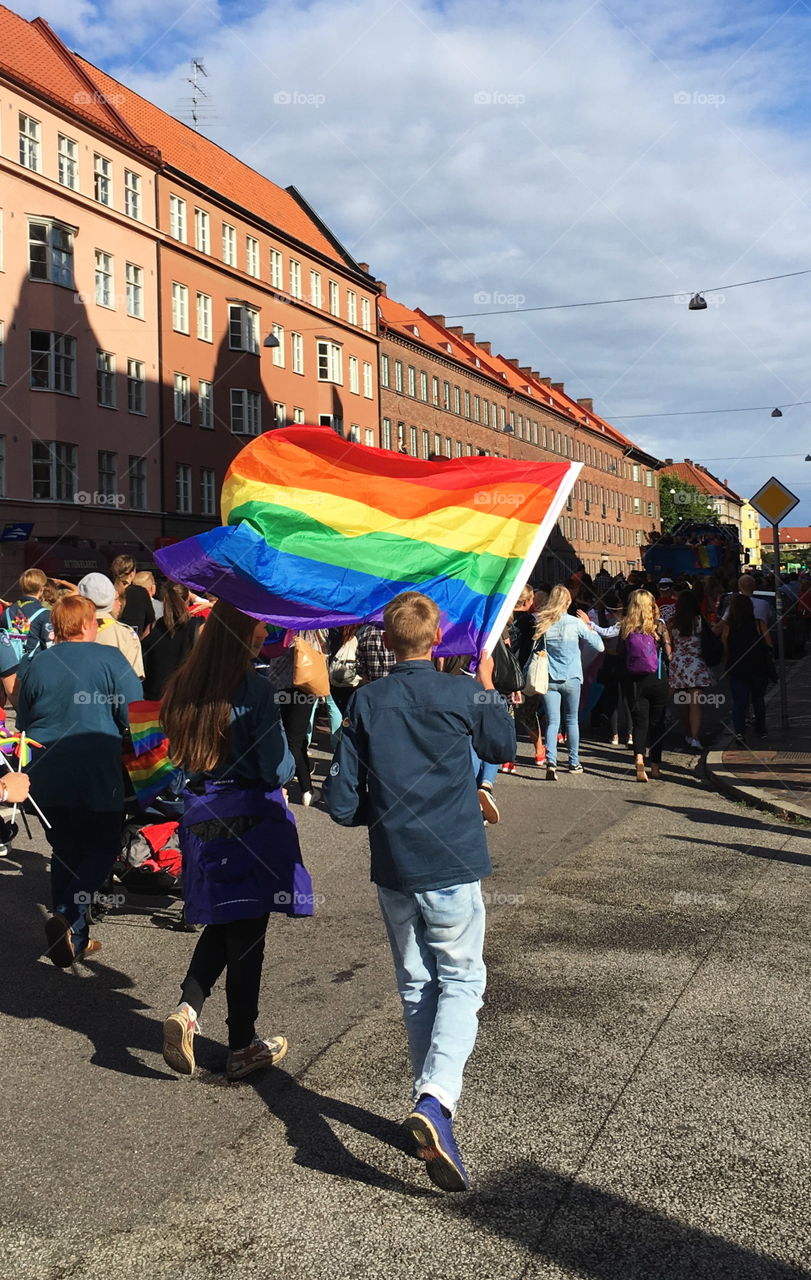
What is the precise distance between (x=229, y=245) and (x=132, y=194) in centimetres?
693

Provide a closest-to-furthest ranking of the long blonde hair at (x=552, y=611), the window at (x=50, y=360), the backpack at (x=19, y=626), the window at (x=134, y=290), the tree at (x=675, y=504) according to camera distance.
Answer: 1. the backpack at (x=19, y=626)
2. the long blonde hair at (x=552, y=611)
3. the window at (x=50, y=360)
4. the window at (x=134, y=290)
5. the tree at (x=675, y=504)

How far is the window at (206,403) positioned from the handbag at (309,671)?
39.8 meters

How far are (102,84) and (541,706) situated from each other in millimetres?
40254

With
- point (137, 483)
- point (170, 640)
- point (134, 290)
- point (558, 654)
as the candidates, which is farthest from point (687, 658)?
point (134, 290)

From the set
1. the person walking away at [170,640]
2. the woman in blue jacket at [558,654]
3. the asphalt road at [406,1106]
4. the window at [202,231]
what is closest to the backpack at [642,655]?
the woman in blue jacket at [558,654]

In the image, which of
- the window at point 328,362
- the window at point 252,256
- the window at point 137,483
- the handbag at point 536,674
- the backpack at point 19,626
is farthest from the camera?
the window at point 328,362

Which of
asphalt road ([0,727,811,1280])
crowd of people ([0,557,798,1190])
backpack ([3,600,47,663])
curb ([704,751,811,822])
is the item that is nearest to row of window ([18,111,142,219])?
backpack ([3,600,47,663])

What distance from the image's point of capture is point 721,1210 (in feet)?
12.3

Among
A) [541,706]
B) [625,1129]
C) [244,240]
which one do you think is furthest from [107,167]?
[625,1129]

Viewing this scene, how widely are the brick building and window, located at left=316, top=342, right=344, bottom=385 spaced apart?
5.73 meters

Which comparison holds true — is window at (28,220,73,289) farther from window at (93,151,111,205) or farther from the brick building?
the brick building

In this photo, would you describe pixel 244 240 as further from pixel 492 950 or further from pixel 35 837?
pixel 492 950

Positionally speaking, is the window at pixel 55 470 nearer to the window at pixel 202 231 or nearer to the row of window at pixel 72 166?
the row of window at pixel 72 166

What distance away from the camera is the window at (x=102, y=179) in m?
41.3
